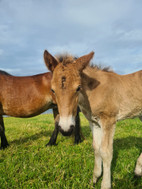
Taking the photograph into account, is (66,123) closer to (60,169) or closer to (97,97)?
(97,97)

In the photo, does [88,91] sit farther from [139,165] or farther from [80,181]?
[139,165]

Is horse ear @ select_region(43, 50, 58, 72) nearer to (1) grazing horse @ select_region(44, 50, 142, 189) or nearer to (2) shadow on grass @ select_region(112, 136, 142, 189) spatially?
(1) grazing horse @ select_region(44, 50, 142, 189)

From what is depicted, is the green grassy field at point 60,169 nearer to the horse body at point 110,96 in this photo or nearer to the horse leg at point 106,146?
the horse leg at point 106,146

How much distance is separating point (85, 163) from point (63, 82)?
84.4 inches

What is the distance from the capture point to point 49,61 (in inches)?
107

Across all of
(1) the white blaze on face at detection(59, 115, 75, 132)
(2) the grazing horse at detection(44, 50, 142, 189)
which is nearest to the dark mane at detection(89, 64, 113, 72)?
(2) the grazing horse at detection(44, 50, 142, 189)

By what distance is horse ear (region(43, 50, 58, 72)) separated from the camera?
264 centimetres

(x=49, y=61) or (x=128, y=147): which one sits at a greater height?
(x=49, y=61)

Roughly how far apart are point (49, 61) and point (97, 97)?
1.15 metres

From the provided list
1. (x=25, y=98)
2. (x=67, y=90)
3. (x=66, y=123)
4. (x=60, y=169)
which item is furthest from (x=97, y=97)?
(x=25, y=98)

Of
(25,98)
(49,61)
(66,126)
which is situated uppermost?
(49,61)

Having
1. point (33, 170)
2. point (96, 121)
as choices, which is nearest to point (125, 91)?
point (96, 121)

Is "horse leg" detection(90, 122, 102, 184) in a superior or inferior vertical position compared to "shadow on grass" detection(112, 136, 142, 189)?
superior

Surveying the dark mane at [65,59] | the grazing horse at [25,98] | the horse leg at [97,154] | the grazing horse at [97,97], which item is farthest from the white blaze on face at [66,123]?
the grazing horse at [25,98]
